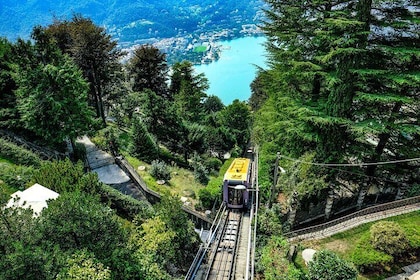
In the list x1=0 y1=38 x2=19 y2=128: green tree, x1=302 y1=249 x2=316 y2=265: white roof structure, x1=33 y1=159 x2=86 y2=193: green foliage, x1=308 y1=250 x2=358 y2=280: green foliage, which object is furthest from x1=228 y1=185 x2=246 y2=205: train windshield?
x1=0 y1=38 x2=19 y2=128: green tree

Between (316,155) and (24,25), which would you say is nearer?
(316,155)

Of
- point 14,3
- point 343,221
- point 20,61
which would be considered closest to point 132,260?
point 343,221

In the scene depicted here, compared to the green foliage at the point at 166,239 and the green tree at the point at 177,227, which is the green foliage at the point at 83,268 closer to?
the green foliage at the point at 166,239

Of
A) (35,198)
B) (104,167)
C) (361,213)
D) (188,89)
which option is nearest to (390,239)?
(361,213)

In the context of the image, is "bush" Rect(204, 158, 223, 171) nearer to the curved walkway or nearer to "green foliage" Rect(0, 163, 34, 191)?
the curved walkway

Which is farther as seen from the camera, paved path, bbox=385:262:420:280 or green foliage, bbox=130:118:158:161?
green foliage, bbox=130:118:158:161

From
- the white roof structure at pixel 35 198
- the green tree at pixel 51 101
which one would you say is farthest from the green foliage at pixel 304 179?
the green tree at pixel 51 101

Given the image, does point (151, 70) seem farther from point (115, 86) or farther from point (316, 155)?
point (316, 155)
